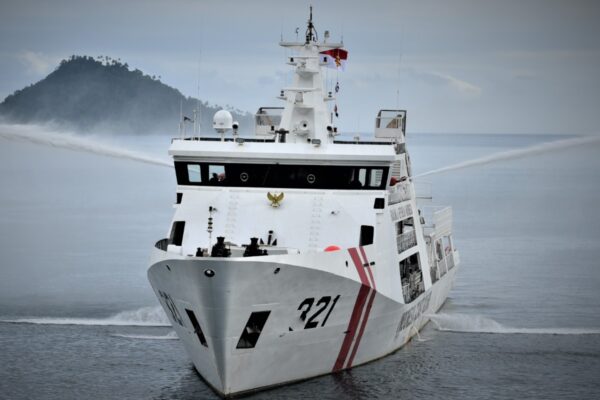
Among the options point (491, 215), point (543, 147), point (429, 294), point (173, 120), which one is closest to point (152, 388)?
point (429, 294)

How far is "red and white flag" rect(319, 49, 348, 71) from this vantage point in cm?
3600

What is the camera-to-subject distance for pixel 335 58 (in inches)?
1425

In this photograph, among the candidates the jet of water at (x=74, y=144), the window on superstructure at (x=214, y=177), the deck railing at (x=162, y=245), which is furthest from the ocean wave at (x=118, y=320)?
the window on superstructure at (x=214, y=177)

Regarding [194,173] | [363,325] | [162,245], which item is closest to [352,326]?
[363,325]

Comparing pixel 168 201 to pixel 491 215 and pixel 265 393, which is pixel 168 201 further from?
pixel 265 393

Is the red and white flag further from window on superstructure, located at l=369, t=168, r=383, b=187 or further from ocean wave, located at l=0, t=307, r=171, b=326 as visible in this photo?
ocean wave, located at l=0, t=307, r=171, b=326

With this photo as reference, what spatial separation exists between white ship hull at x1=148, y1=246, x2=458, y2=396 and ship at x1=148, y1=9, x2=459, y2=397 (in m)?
0.03

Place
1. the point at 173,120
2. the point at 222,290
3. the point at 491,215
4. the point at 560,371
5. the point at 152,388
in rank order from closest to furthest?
1. the point at 222,290
2. the point at 152,388
3. the point at 560,371
4. the point at 491,215
5. the point at 173,120

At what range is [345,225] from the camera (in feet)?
102

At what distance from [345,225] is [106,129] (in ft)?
425

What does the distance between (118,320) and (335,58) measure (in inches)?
450

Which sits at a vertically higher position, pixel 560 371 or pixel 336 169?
pixel 336 169

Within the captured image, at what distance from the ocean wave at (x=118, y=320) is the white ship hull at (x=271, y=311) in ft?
27.2

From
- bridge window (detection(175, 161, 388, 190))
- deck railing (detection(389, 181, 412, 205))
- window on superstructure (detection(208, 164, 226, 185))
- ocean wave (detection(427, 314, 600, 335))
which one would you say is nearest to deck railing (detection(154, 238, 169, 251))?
bridge window (detection(175, 161, 388, 190))
